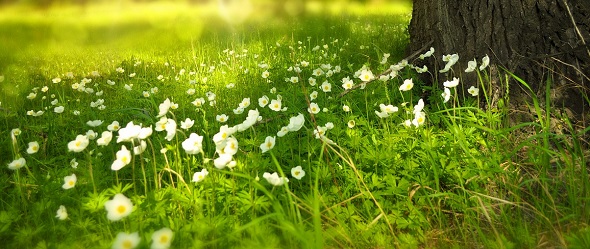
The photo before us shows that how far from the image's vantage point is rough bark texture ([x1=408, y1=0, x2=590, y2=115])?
2.26m

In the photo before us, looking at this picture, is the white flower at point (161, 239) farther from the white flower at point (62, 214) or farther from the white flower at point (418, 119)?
the white flower at point (418, 119)

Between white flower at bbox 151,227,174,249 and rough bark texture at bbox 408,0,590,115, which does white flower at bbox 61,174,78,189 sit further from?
rough bark texture at bbox 408,0,590,115

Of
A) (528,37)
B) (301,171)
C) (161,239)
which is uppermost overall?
(528,37)

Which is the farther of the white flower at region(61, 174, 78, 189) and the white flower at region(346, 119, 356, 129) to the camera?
the white flower at region(346, 119, 356, 129)

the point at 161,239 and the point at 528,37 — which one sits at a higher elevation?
the point at 528,37

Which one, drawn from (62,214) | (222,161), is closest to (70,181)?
(62,214)

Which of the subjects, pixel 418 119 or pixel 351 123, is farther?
pixel 351 123

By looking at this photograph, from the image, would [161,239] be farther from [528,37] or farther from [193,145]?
[528,37]

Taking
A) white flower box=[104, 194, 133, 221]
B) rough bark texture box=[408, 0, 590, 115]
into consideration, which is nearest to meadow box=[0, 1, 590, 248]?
white flower box=[104, 194, 133, 221]

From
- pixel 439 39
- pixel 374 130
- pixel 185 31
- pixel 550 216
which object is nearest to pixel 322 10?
pixel 185 31

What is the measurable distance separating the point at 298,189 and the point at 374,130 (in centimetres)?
56

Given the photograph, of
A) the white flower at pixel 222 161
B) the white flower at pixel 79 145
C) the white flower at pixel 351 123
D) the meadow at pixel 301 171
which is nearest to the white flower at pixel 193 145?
the meadow at pixel 301 171

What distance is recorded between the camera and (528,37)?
239 cm

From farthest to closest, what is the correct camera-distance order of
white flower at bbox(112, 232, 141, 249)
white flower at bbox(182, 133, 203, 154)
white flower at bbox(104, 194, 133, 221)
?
1. white flower at bbox(182, 133, 203, 154)
2. white flower at bbox(104, 194, 133, 221)
3. white flower at bbox(112, 232, 141, 249)
